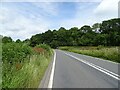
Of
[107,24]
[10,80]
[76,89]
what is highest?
[107,24]

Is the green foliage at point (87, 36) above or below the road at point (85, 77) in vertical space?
above

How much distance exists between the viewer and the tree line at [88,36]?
119m

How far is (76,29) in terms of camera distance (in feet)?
581

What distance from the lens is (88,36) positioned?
143 meters

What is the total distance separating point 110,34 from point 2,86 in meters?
116

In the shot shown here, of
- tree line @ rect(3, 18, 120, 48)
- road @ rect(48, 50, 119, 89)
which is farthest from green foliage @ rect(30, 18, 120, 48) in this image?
road @ rect(48, 50, 119, 89)

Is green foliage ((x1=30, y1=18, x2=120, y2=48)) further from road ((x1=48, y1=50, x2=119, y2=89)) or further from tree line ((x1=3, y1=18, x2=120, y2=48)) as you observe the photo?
road ((x1=48, y1=50, x2=119, y2=89))

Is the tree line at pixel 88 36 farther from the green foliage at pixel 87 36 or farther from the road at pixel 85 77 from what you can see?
the road at pixel 85 77

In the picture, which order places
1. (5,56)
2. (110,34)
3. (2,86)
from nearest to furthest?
(2,86) < (5,56) < (110,34)

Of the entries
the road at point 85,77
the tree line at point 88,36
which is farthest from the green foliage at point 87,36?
the road at point 85,77

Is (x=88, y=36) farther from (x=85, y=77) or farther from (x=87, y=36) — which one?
(x=85, y=77)

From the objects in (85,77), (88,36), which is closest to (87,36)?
(88,36)

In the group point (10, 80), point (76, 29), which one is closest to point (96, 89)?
point (10, 80)

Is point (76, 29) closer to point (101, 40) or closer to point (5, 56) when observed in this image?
point (101, 40)
